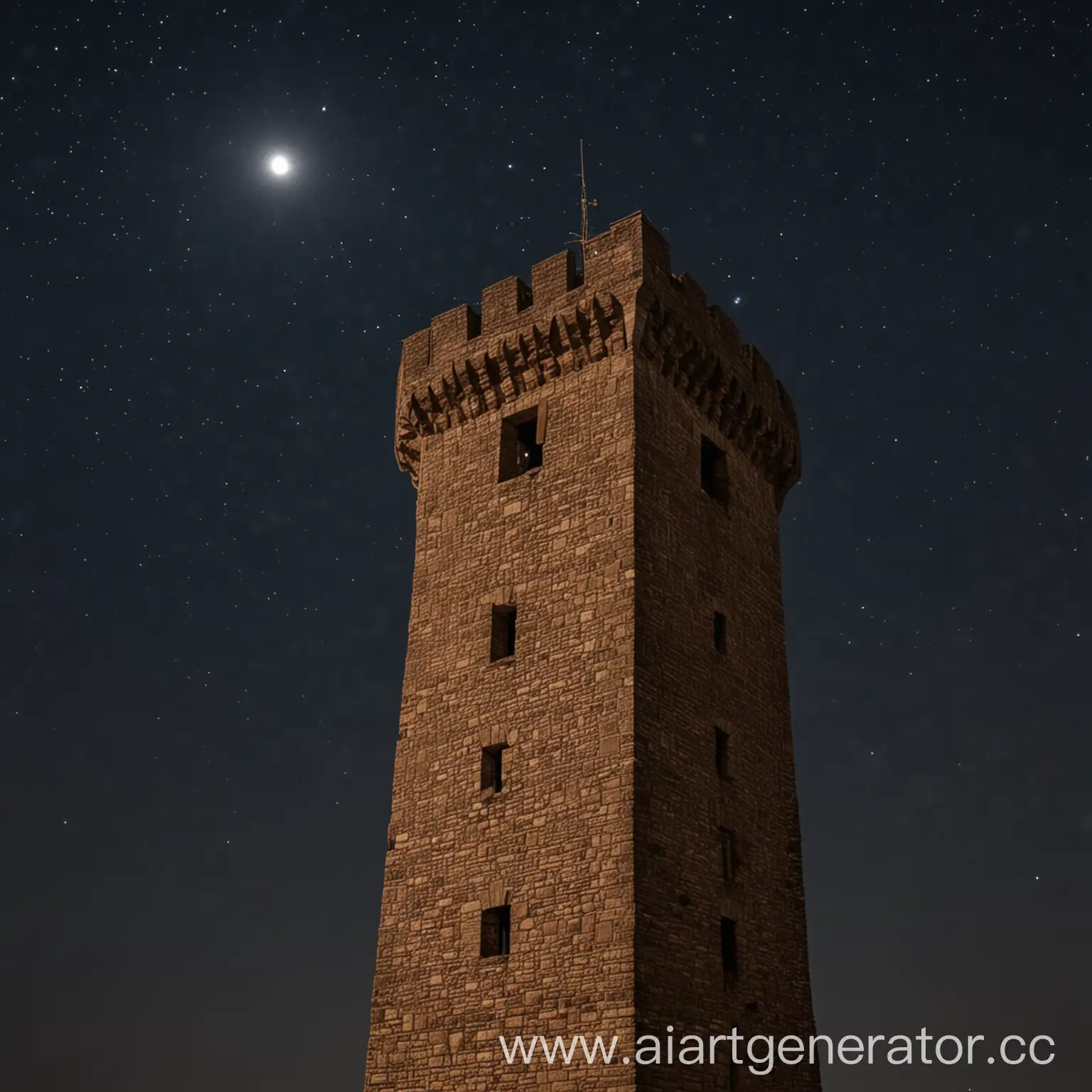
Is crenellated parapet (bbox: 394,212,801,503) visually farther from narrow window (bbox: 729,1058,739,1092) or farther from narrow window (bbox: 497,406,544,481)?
narrow window (bbox: 729,1058,739,1092)

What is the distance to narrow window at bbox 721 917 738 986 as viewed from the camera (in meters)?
18.9

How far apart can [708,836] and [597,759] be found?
2.45 meters

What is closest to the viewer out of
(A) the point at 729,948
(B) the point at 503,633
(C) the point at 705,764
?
(A) the point at 729,948

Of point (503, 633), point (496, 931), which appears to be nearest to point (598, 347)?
point (503, 633)

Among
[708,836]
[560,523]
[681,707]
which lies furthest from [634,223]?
[708,836]

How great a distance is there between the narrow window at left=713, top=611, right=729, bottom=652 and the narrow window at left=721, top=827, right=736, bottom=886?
3.44 meters

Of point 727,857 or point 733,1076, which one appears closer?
point 733,1076

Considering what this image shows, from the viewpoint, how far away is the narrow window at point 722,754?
2047cm

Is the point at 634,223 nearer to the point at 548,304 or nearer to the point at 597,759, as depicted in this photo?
the point at 548,304

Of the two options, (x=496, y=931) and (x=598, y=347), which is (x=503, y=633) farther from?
(x=598, y=347)

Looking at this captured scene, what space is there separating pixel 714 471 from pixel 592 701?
6825 mm

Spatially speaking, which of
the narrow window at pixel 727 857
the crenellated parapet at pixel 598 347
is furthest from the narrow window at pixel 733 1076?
the crenellated parapet at pixel 598 347

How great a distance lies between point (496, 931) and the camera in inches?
746

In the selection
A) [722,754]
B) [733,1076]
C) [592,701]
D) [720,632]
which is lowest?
[733,1076]
